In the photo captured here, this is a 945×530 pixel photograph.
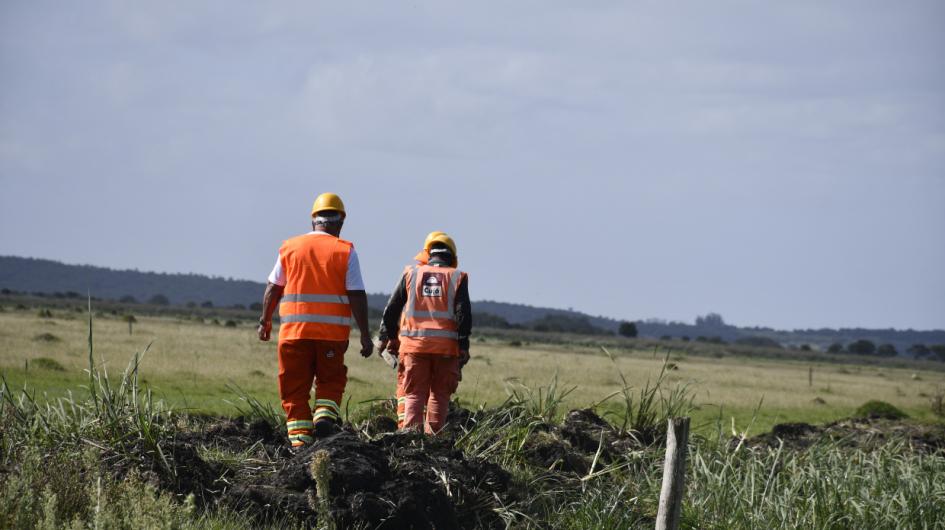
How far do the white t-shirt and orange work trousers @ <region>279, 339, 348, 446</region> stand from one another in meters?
0.48

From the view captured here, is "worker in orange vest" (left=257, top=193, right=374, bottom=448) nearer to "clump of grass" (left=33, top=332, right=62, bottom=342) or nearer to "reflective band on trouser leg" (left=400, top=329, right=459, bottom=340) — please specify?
"reflective band on trouser leg" (left=400, top=329, right=459, bottom=340)

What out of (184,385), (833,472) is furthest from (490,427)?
(184,385)

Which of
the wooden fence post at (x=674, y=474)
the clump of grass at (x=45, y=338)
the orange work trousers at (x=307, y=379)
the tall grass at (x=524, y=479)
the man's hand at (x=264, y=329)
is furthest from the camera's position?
the clump of grass at (x=45, y=338)

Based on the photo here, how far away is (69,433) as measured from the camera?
29.1 feet

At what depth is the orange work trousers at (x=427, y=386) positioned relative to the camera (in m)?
10.6

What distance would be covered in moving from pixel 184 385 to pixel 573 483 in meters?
13.0

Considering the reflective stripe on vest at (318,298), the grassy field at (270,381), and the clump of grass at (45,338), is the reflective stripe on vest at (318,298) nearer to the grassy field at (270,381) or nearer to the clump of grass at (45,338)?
the grassy field at (270,381)

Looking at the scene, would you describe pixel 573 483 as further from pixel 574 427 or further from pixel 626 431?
pixel 626 431

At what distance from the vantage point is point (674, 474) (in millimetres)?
7445

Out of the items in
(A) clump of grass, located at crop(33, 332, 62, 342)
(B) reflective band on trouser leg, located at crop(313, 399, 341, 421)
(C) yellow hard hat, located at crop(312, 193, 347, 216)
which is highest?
(C) yellow hard hat, located at crop(312, 193, 347, 216)

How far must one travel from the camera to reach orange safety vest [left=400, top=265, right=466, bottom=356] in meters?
10.6

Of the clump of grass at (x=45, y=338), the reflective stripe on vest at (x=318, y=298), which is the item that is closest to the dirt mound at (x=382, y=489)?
the reflective stripe on vest at (x=318, y=298)

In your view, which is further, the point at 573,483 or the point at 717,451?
the point at 717,451

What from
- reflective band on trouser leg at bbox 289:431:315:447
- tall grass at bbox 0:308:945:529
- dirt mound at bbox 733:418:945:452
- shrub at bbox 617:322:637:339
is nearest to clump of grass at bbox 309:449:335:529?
tall grass at bbox 0:308:945:529
